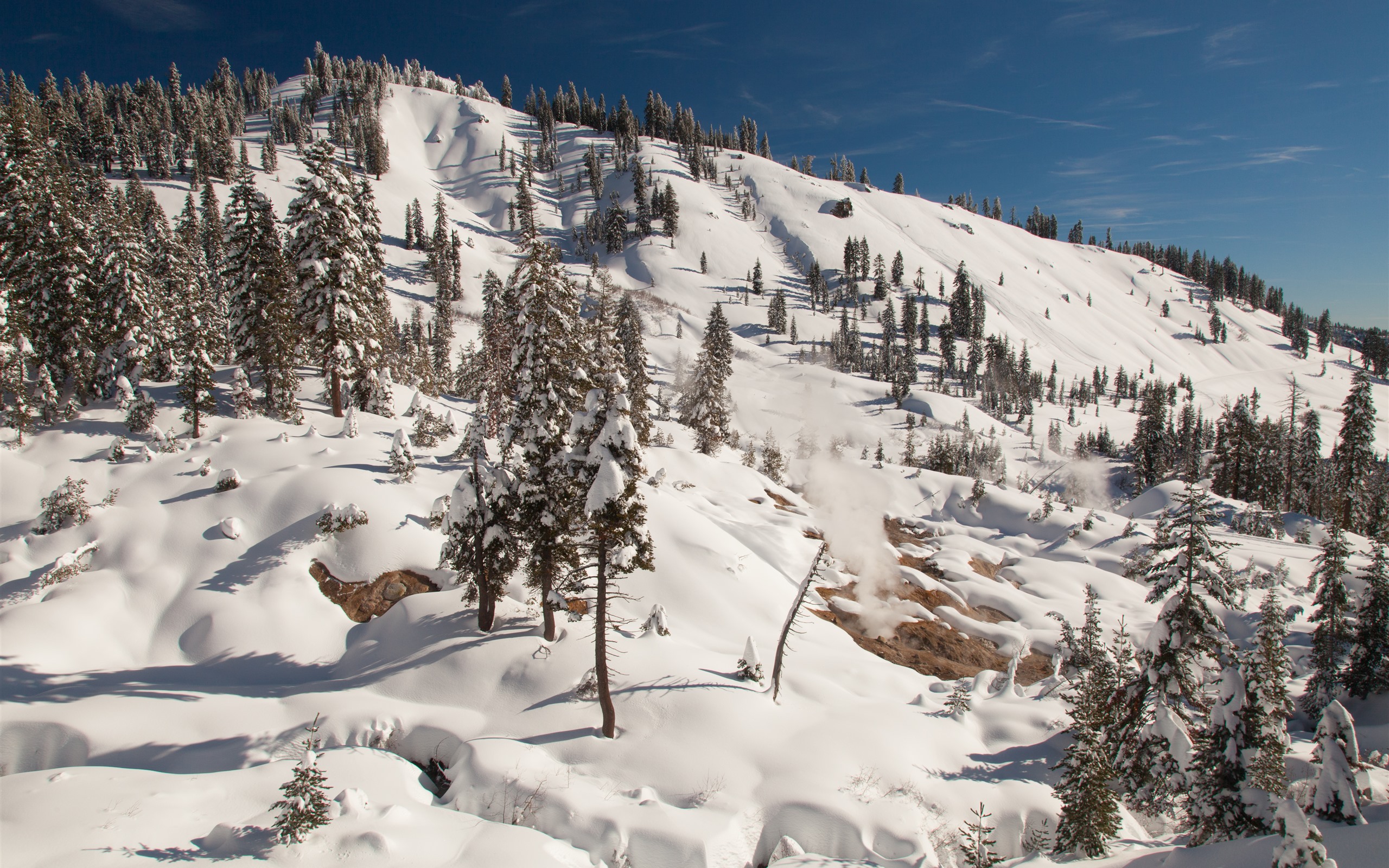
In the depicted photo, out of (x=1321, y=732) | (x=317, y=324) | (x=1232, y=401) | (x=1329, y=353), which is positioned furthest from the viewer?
(x=1329, y=353)

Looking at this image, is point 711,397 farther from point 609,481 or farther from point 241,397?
point 609,481

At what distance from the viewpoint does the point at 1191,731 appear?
1739 cm

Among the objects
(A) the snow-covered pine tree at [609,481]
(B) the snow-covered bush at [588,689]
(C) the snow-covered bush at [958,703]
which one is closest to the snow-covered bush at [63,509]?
(B) the snow-covered bush at [588,689]

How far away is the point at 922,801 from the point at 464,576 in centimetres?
1623

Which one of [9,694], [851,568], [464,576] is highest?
[464,576]

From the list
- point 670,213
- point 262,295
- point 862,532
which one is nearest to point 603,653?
point 262,295

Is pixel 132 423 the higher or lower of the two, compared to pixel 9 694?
higher

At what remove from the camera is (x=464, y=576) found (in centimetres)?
2033

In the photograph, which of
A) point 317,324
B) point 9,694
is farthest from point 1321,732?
point 317,324

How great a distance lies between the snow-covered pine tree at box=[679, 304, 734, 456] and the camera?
52.5 m

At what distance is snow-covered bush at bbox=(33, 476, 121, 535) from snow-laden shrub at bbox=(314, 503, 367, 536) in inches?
342

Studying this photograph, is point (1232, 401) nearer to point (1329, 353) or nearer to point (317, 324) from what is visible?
point (1329, 353)

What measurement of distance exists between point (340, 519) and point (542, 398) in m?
12.8

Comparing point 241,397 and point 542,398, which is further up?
point 542,398
